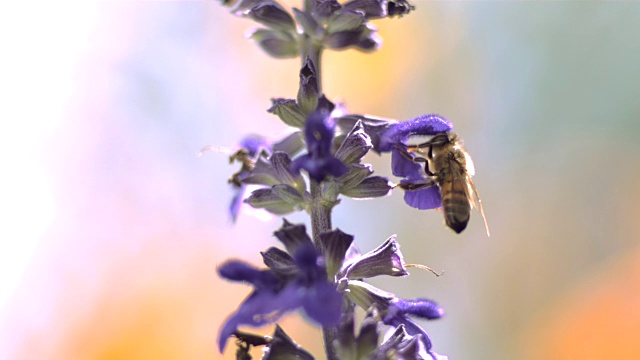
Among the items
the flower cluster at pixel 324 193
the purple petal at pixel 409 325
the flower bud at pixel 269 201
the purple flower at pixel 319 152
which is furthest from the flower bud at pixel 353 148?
the purple petal at pixel 409 325

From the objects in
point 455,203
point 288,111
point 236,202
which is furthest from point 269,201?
point 455,203

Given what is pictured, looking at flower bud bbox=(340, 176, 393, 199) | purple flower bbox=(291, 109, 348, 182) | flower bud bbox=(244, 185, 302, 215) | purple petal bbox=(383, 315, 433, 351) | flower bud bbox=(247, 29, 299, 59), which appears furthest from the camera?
flower bud bbox=(247, 29, 299, 59)

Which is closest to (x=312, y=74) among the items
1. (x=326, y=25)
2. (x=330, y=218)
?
(x=326, y=25)

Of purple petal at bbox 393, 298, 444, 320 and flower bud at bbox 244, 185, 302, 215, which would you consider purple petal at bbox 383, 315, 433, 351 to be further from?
flower bud at bbox 244, 185, 302, 215

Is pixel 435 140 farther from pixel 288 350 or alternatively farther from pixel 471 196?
pixel 288 350

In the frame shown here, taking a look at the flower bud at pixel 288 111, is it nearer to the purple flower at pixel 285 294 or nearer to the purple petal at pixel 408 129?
the purple petal at pixel 408 129

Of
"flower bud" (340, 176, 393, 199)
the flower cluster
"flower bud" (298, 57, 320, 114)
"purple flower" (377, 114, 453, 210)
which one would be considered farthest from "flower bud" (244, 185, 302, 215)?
"purple flower" (377, 114, 453, 210)
